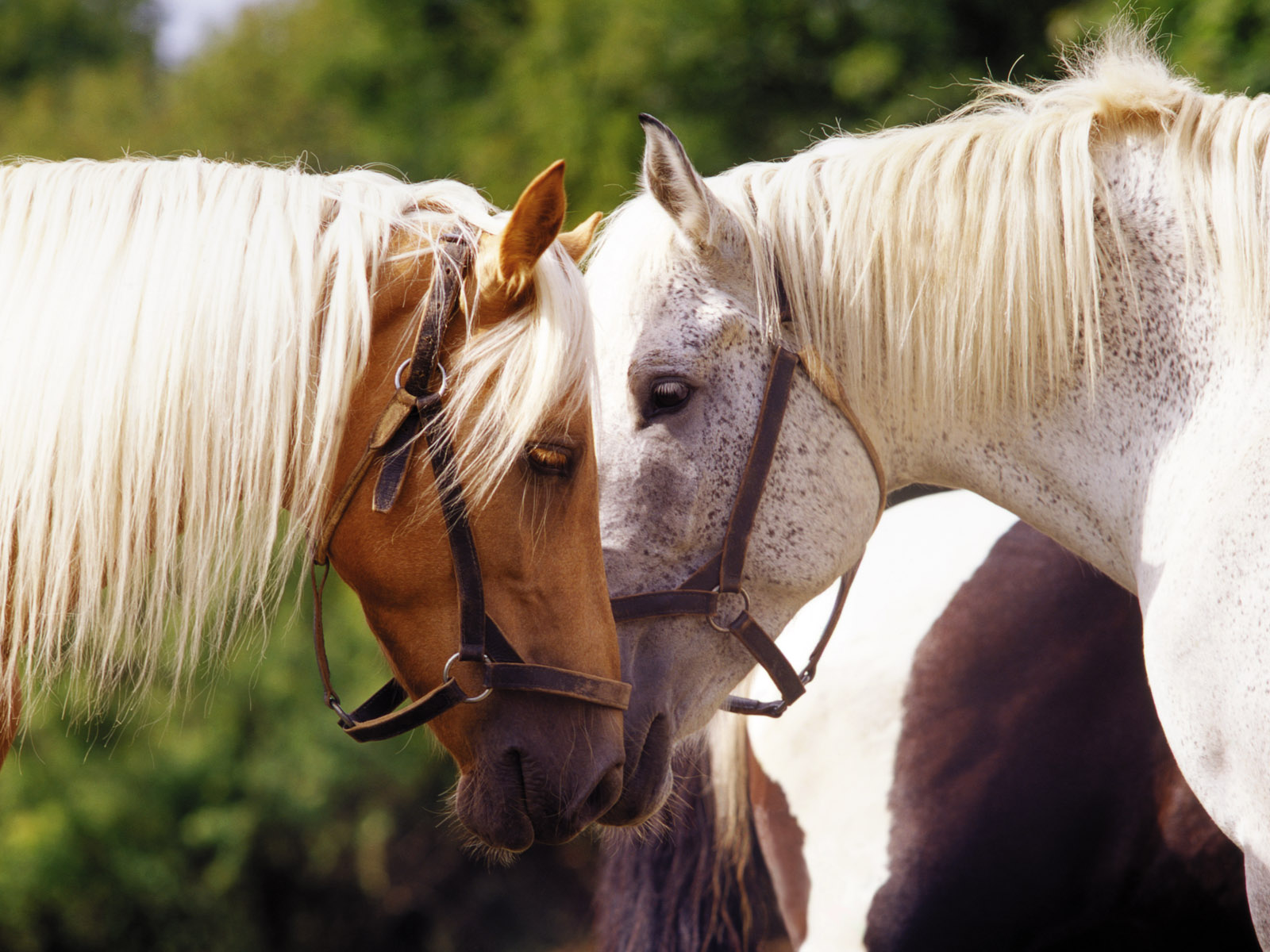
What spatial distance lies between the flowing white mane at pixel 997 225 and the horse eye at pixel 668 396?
0.21 m

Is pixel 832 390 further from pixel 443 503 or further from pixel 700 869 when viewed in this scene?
pixel 700 869

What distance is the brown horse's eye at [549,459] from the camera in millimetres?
1498

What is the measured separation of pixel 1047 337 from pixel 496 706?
1.09 meters

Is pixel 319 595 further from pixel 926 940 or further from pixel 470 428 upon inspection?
pixel 926 940

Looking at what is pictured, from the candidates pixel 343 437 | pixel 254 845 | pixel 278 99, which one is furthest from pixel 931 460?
pixel 278 99

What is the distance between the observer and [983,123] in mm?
1908

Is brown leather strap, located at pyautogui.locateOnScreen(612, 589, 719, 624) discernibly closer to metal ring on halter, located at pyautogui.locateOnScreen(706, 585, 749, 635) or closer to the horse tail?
metal ring on halter, located at pyautogui.locateOnScreen(706, 585, 749, 635)

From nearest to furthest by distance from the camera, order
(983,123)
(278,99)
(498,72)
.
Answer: (983,123) → (498,72) → (278,99)

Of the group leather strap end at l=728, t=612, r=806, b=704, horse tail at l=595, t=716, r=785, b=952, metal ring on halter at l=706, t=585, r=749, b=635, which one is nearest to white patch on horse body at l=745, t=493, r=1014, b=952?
horse tail at l=595, t=716, r=785, b=952

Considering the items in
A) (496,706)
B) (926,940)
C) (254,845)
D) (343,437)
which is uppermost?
(343,437)

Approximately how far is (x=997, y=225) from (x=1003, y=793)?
1.18 meters

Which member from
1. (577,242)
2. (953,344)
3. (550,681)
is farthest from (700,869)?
(577,242)

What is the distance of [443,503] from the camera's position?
146 centimetres

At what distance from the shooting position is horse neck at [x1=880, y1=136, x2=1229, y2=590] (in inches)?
66.2
